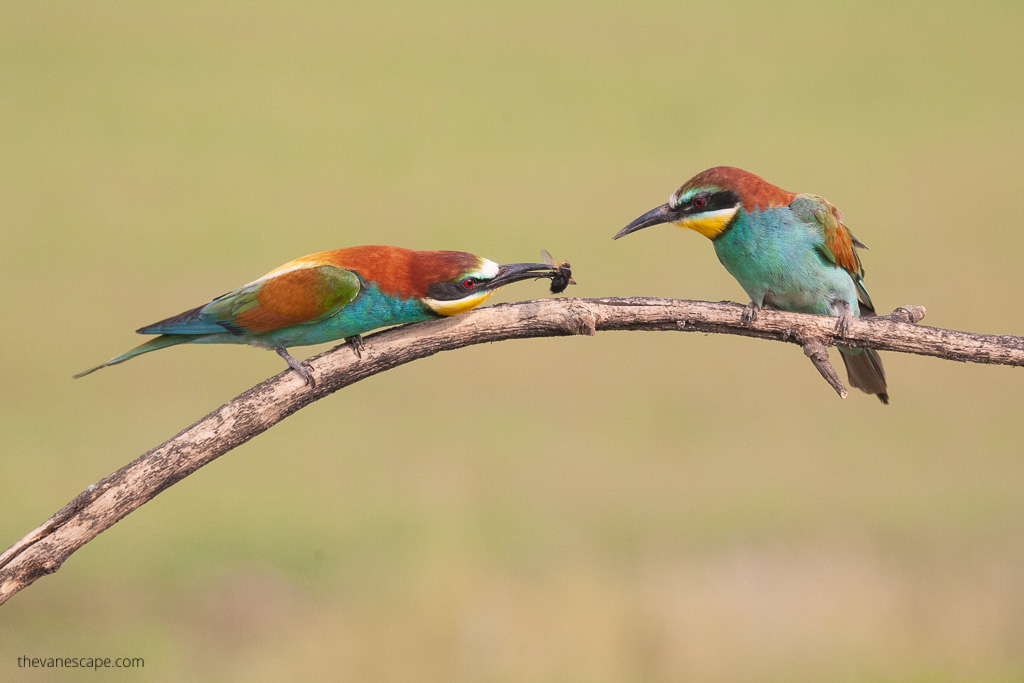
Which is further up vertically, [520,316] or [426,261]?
[426,261]

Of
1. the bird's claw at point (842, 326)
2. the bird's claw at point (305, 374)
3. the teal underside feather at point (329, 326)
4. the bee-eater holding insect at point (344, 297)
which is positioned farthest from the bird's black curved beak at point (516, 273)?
the bird's claw at point (842, 326)

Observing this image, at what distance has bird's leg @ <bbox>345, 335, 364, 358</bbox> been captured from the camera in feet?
6.99

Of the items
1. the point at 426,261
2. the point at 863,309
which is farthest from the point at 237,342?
the point at 863,309

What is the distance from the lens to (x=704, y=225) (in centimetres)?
258

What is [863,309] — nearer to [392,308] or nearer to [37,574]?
[392,308]

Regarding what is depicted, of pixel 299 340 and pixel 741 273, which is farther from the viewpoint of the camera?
pixel 741 273

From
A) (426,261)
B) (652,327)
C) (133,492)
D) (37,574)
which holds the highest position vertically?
(426,261)

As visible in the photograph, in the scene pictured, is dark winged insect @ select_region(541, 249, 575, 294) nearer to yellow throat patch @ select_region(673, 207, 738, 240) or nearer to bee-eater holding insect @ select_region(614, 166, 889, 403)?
bee-eater holding insect @ select_region(614, 166, 889, 403)

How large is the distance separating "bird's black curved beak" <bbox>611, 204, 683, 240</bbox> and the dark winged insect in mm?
309

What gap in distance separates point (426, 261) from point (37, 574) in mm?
1042

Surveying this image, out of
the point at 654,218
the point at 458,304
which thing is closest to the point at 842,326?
the point at 654,218

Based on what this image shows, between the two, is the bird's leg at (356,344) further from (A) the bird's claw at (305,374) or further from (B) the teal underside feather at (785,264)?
(B) the teal underside feather at (785,264)

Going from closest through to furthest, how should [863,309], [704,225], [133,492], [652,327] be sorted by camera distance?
1. [133,492]
2. [652,327]
3. [704,225]
4. [863,309]

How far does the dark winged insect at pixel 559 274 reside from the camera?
2115 millimetres
